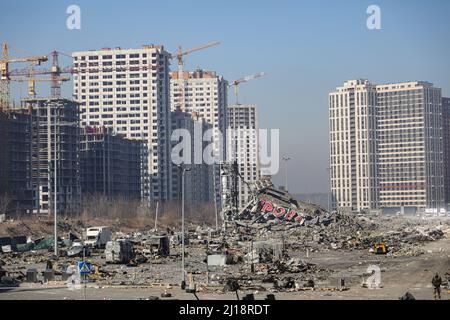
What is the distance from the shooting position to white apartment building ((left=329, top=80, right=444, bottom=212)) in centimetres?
18788

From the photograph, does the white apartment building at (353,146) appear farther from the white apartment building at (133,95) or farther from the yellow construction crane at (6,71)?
the yellow construction crane at (6,71)

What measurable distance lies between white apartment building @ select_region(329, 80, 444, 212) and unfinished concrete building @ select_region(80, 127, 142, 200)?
180 feet

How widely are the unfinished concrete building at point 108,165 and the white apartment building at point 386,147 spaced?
54.8 meters

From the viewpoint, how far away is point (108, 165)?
146 meters

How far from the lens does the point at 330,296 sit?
33.5 meters

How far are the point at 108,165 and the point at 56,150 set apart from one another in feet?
53.4

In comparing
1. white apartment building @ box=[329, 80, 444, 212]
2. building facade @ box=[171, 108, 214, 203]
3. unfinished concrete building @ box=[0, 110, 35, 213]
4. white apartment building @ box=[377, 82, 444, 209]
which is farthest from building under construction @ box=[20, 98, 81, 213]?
white apartment building @ box=[377, 82, 444, 209]

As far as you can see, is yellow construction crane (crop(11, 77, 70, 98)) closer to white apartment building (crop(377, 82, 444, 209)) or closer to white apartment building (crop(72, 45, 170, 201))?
white apartment building (crop(72, 45, 170, 201))

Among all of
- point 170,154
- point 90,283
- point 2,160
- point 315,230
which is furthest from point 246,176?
point 90,283

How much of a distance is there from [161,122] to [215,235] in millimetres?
78179

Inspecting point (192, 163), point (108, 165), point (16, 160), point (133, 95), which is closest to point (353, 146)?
point (192, 163)

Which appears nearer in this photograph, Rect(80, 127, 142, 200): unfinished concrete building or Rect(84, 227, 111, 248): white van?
Rect(84, 227, 111, 248): white van

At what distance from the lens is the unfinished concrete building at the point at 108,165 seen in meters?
144
